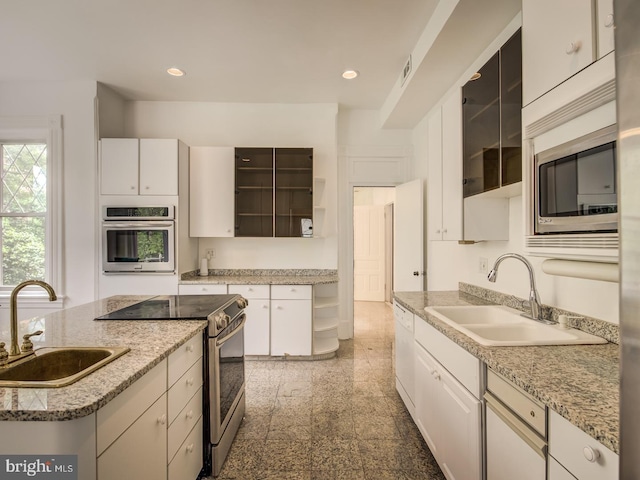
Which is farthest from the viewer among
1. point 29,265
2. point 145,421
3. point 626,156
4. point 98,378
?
point 29,265

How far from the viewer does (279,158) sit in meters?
3.74

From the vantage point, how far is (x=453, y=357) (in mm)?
1549

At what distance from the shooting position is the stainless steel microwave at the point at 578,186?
98cm

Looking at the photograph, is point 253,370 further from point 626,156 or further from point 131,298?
point 626,156

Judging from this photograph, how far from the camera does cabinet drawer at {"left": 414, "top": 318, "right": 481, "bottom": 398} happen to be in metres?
1.37

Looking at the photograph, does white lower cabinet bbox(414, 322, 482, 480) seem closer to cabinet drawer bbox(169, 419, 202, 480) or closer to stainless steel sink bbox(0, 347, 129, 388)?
cabinet drawer bbox(169, 419, 202, 480)

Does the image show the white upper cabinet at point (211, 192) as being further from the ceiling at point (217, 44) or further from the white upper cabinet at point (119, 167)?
the ceiling at point (217, 44)

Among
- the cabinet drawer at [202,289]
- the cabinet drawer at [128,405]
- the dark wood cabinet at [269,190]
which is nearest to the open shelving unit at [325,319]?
the dark wood cabinet at [269,190]

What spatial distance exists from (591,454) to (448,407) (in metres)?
0.87

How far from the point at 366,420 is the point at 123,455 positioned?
175 cm

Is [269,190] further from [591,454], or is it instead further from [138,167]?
[591,454]

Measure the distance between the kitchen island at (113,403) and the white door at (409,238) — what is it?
2768 millimetres

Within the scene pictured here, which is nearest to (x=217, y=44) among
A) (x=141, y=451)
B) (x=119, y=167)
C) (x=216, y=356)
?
(x=119, y=167)

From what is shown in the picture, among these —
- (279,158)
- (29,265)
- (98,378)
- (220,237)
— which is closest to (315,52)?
(279,158)
